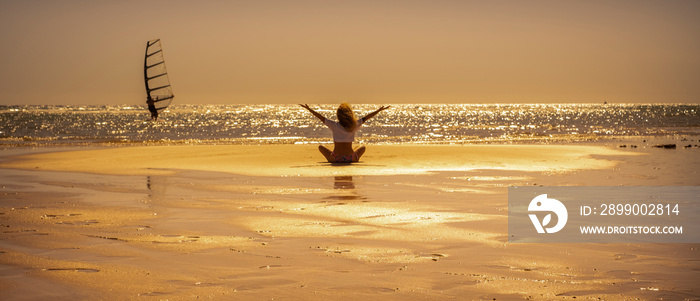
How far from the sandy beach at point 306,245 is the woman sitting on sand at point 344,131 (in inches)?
125

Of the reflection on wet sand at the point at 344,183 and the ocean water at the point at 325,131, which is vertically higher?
the ocean water at the point at 325,131

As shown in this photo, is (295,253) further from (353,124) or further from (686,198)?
(353,124)

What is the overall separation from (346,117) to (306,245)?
11.8 m

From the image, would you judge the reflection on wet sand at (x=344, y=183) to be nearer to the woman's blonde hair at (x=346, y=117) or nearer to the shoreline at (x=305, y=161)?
the shoreline at (x=305, y=161)

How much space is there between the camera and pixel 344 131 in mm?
19906

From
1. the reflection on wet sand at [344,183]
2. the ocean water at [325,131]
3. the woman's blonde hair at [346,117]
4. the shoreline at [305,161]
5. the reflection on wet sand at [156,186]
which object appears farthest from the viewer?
the ocean water at [325,131]

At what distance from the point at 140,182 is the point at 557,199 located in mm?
9652

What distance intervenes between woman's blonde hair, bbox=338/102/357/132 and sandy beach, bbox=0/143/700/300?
3127 mm

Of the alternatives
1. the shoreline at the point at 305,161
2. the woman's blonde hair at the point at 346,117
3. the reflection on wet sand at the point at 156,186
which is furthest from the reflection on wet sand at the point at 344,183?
the reflection on wet sand at the point at 156,186

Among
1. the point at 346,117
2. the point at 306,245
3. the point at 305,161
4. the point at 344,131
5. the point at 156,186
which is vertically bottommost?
the point at 306,245

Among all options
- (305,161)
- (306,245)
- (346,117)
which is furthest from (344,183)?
(306,245)

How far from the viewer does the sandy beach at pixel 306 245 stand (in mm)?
5887

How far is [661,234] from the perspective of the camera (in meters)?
8.39

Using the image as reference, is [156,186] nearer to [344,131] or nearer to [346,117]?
[346,117]
